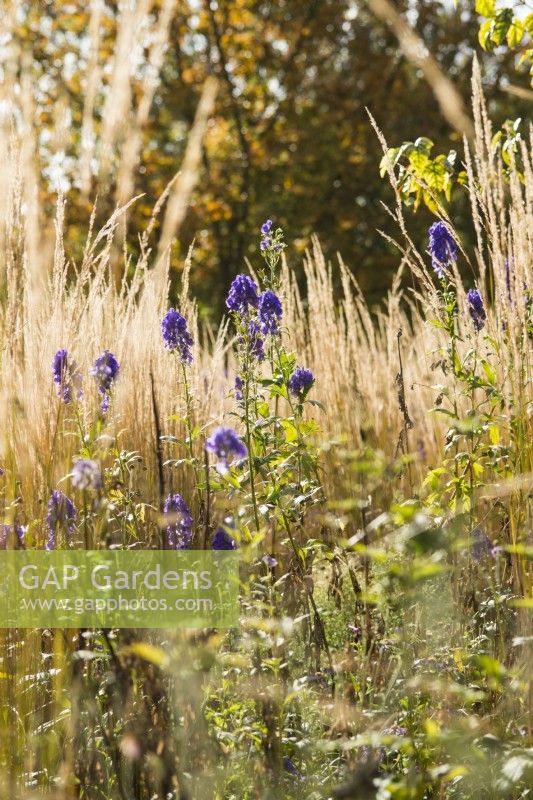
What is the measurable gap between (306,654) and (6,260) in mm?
1193

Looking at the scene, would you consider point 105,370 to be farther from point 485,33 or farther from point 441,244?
point 485,33

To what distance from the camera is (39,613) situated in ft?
6.08

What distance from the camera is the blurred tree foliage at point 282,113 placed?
1119 cm

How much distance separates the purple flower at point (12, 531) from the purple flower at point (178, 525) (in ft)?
1.09

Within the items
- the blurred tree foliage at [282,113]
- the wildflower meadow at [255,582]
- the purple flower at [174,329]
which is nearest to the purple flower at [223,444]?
the wildflower meadow at [255,582]

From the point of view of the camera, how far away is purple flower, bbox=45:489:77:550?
174 centimetres

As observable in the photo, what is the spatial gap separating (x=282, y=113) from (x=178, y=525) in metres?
10.5

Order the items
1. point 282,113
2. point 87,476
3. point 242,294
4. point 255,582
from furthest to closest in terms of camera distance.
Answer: point 282,113 → point 242,294 → point 255,582 → point 87,476

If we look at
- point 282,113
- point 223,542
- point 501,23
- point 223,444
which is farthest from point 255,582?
point 282,113

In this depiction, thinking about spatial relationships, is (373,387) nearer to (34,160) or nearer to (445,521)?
(445,521)

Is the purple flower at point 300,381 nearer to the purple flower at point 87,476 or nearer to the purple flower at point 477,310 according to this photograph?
the purple flower at point 477,310

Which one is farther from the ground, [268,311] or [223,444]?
[268,311]

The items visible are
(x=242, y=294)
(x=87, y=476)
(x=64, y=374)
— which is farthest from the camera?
(x=242, y=294)

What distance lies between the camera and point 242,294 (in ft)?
7.73
